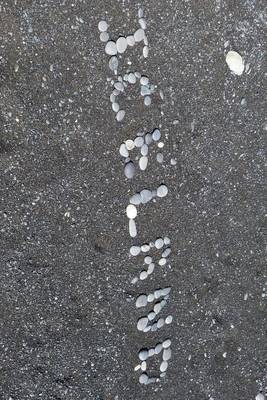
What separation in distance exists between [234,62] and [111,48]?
31cm

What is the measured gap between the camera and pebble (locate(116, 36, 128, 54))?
4.30 feet

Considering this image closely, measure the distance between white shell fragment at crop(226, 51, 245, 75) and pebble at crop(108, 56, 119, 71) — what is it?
28 cm

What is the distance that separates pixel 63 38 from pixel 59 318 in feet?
2.27

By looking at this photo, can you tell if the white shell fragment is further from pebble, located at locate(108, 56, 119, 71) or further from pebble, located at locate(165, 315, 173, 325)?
pebble, located at locate(165, 315, 173, 325)

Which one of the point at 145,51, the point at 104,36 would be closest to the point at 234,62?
the point at 145,51

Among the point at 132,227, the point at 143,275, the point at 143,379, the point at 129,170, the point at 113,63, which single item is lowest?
the point at 143,379

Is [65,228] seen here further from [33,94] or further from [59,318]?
[33,94]

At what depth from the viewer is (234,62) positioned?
4.47ft

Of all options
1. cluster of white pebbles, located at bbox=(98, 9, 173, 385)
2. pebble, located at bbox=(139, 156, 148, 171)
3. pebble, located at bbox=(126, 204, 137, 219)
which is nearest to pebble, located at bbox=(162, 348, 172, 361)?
cluster of white pebbles, located at bbox=(98, 9, 173, 385)

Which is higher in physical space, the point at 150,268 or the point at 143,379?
the point at 150,268

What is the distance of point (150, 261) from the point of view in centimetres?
140

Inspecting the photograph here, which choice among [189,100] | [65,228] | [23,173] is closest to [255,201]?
[189,100]

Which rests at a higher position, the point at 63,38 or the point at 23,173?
the point at 63,38

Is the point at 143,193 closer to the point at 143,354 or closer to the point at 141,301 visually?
the point at 141,301
